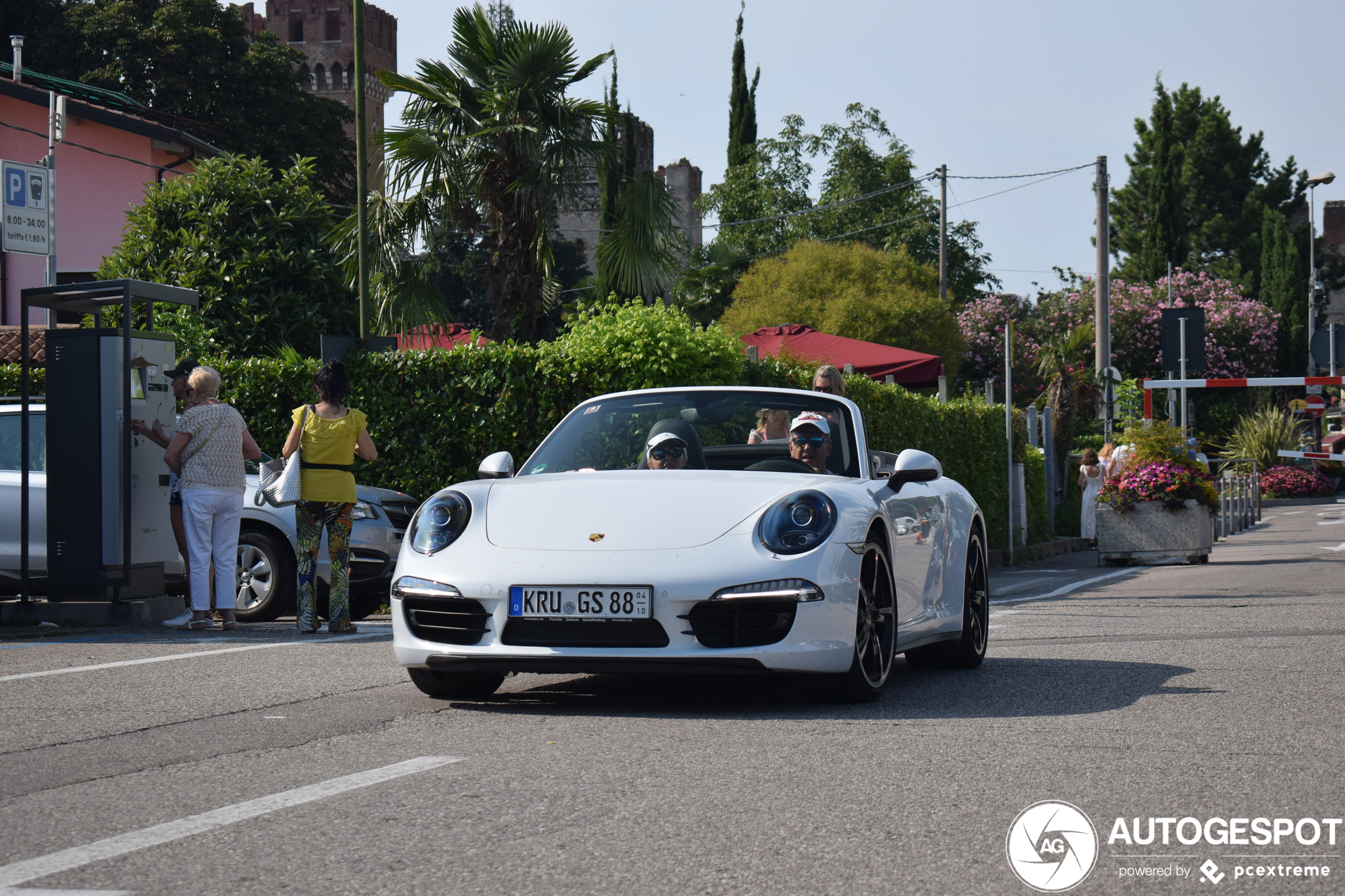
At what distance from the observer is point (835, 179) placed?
6138 cm

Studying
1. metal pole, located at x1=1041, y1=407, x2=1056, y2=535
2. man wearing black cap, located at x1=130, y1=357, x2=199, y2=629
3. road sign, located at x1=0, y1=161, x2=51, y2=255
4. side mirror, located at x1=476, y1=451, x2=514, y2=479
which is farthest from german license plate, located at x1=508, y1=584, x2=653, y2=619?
metal pole, located at x1=1041, y1=407, x2=1056, y2=535

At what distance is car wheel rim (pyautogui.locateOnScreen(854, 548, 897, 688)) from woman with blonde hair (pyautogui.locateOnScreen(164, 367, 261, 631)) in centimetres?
527

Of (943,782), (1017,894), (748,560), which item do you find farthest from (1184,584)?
(1017,894)

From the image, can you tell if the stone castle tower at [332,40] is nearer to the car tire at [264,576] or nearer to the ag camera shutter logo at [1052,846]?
the car tire at [264,576]

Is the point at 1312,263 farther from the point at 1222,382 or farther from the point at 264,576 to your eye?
the point at 264,576

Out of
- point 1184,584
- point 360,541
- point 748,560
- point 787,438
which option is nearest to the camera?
point 748,560

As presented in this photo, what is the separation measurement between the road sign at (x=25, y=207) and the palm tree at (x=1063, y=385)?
26947 mm

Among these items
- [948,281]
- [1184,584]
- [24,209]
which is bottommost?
[1184,584]

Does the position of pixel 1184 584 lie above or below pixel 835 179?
below

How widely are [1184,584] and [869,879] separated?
12.2m

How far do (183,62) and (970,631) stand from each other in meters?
40.6

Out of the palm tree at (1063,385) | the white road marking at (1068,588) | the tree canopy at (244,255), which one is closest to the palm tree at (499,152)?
the tree canopy at (244,255)

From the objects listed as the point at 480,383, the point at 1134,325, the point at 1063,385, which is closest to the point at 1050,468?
the point at 1063,385

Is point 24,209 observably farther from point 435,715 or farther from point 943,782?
point 943,782
